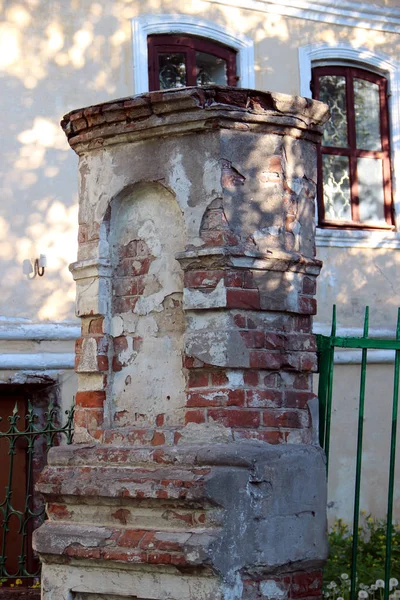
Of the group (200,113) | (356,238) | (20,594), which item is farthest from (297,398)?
(356,238)

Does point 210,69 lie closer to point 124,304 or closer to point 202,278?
point 124,304

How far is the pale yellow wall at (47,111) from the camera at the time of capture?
8.63 m

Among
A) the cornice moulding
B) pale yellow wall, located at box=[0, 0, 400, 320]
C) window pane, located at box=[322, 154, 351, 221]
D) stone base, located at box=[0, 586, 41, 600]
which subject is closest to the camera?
stone base, located at box=[0, 586, 41, 600]

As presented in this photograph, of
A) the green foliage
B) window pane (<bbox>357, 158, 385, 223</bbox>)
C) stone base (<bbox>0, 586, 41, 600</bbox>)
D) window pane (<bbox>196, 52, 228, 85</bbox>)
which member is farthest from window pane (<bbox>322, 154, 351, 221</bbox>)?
stone base (<bbox>0, 586, 41, 600</bbox>)

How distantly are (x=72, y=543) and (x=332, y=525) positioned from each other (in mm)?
5230

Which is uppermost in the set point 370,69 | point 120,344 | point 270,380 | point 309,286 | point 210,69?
point 370,69

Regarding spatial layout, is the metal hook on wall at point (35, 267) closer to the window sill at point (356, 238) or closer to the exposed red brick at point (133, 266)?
the window sill at point (356, 238)

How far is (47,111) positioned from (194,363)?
5.07m

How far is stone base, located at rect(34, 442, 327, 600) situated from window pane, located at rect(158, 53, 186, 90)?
5706 mm

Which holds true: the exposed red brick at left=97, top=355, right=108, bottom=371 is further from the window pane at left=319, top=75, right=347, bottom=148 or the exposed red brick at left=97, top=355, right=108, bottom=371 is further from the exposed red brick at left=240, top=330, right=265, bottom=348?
the window pane at left=319, top=75, right=347, bottom=148

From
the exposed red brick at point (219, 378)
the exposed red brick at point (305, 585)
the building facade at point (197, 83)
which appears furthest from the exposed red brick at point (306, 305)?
the building facade at point (197, 83)

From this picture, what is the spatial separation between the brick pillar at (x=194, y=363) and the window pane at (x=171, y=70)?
4908 millimetres

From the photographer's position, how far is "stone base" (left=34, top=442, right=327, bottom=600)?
4094 mm

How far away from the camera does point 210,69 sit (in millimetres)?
9844
